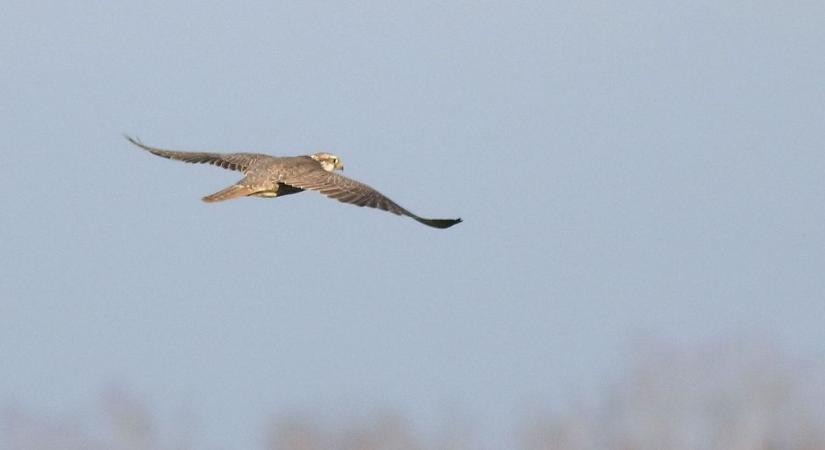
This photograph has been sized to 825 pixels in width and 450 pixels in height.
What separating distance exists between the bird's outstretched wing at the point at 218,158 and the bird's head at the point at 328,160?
518 mm

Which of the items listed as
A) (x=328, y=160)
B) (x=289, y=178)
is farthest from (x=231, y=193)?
(x=328, y=160)

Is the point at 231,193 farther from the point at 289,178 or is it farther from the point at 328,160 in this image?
the point at 328,160

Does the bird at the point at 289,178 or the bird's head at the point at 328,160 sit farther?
the bird's head at the point at 328,160

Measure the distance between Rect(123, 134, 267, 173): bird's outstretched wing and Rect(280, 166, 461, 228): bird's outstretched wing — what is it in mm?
836

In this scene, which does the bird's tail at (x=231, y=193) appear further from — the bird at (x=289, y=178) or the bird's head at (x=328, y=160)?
the bird's head at (x=328, y=160)

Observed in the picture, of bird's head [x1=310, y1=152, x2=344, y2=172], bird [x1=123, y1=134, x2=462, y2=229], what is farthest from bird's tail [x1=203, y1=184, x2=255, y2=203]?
bird's head [x1=310, y1=152, x2=344, y2=172]

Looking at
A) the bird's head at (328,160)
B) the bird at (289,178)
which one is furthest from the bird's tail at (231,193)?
the bird's head at (328,160)

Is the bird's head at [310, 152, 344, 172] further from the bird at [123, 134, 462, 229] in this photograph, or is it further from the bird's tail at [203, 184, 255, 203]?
the bird's tail at [203, 184, 255, 203]

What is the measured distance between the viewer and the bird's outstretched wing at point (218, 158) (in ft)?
74.9

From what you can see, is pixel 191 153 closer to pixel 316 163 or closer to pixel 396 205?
pixel 316 163

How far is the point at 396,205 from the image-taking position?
20.8 m

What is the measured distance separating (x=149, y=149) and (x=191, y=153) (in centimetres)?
56

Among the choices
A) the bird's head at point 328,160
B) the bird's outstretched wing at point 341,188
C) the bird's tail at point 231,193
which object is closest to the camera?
the bird's outstretched wing at point 341,188

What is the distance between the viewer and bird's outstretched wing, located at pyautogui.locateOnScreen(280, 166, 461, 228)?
68.7 ft
